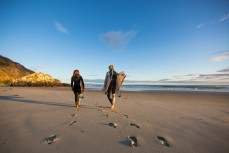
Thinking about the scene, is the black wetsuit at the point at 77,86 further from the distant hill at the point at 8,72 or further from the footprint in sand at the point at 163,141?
the distant hill at the point at 8,72

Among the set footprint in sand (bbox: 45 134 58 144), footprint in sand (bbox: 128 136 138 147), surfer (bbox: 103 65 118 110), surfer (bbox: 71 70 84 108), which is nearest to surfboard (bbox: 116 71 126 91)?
surfer (bbox: 103 65 118 110)

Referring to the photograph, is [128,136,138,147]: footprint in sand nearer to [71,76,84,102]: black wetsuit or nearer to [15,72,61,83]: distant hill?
[71,76,84,102]: black wetsuit

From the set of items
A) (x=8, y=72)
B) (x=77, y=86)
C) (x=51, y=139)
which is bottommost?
(x=51, y=139)

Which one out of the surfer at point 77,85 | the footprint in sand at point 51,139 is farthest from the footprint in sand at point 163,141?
the surfer at point 77,85

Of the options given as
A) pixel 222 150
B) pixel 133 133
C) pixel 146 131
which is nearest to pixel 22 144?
pixel 133 133

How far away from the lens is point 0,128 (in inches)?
140

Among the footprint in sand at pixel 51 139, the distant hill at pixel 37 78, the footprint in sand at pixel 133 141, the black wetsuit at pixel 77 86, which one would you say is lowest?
the footprint in sand at pixel 51 139

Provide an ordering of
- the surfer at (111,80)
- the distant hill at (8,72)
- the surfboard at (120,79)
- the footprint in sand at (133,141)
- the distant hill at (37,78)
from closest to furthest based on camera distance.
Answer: the footprint in sand at (133,141) → the surfer at (111,80) → the surfboard at (120,79) → the distant hill at (37,78) → the distant hill at (8,72)

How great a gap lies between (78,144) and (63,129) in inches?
40.7

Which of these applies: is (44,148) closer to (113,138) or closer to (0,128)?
(113,138)

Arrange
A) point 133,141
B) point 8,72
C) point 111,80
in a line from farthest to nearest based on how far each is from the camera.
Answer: point 8,72 < point 111,80 < point 133,141

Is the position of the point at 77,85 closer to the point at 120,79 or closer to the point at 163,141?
the point at 120,79

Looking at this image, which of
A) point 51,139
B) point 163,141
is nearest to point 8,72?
point 51,139

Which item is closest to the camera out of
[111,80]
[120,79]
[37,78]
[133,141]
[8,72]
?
[133,141]
